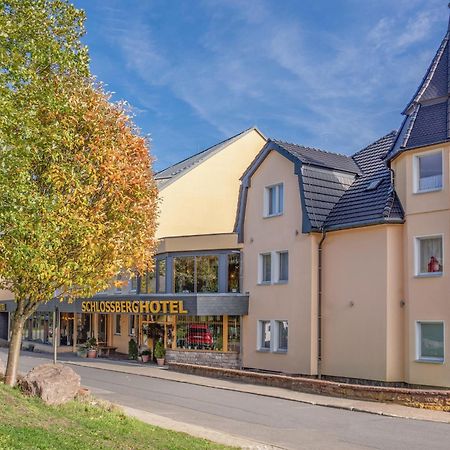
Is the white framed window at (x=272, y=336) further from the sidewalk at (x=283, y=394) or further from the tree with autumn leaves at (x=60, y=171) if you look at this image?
the tree with autumn leaves at (x=60, y=171)

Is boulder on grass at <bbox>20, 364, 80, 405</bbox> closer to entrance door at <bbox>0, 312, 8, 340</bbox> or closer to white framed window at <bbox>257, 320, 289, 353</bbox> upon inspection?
white framed window at <bbox>257, 320, 289, 353</bbox>

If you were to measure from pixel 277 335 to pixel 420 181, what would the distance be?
939 centimetres

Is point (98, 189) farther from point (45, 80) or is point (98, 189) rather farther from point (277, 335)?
point (277, 335)

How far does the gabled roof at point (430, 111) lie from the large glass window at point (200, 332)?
12106mm

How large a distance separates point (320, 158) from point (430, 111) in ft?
21.6

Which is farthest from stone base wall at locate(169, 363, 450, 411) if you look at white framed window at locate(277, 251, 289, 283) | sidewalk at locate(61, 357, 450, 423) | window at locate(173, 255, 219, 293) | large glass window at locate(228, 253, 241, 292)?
window at locate(173, 255, 219, 293)

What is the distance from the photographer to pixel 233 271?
31781mm

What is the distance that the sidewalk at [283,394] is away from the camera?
722 inches

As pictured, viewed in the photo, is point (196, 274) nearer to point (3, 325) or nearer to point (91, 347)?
point (91, 347)

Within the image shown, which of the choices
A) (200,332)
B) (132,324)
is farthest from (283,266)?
(132,324)

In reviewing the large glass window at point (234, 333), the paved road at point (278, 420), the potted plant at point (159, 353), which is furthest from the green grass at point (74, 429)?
the potted plant at point (159, 353)

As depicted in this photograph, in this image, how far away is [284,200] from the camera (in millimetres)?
28969

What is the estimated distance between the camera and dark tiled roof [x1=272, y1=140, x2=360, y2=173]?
94.0 feet

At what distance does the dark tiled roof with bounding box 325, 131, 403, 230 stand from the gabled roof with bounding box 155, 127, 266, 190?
40.0 ft
